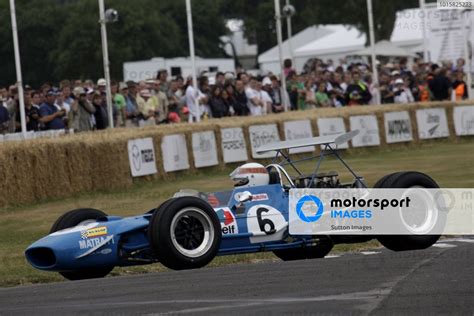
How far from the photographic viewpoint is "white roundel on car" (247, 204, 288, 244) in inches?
437

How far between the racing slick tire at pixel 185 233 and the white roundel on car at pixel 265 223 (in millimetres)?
484

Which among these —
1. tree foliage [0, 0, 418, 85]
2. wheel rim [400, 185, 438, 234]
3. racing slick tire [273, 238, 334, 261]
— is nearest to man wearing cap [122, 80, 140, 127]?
racing slick tire [273, 238, 334, 261]

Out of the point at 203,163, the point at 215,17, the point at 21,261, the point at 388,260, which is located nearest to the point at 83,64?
the point at 215,17

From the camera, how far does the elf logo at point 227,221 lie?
11.0 meters

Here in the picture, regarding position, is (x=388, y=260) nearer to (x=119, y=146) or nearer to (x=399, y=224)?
(x=399, y=224)

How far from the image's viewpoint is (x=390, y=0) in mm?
56812

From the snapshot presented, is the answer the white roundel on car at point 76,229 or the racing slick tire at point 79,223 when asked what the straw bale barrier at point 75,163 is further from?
the white roundel on car at point 76,229

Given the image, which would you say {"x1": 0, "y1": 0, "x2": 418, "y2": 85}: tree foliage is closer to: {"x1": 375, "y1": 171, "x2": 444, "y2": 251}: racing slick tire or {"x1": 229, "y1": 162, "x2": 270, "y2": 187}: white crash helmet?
{"x1": 229, "y1": 162, "x2": 270, "y2": 187}: white crash helmet

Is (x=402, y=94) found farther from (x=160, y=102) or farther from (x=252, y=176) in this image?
(x=252, y=176)

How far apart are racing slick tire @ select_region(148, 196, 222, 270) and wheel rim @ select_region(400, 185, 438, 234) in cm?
197

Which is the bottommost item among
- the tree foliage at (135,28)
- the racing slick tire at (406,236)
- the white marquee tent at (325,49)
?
the racing slick tire at (406,236)

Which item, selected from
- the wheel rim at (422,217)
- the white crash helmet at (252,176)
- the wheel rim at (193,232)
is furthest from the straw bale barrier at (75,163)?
the wheel rim at (422,217)

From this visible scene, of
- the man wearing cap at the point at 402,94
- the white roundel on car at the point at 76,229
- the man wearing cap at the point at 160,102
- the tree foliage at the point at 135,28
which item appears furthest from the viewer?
the tree foliage at the point at 135,28

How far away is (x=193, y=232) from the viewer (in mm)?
10695
